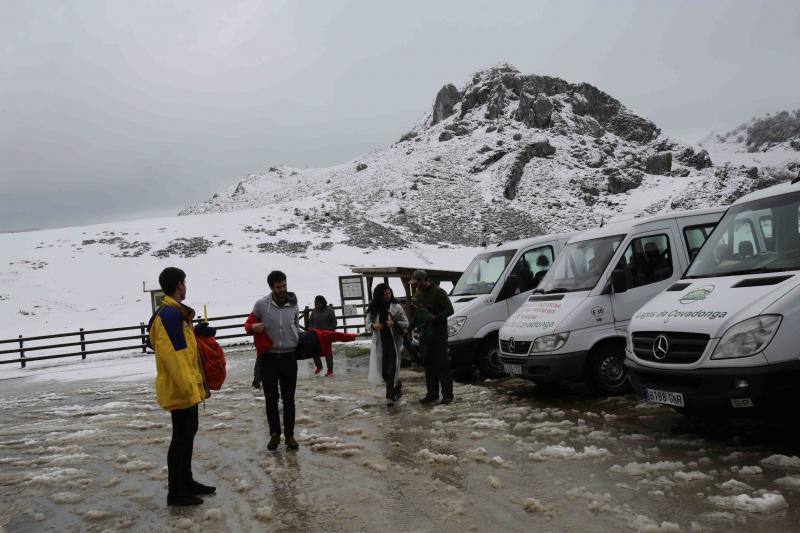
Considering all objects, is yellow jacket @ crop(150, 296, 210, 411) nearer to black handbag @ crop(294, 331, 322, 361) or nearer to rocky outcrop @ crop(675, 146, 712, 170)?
black handbag @ crop(294, 331, 322, 361)

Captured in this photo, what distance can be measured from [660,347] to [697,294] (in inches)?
26.2

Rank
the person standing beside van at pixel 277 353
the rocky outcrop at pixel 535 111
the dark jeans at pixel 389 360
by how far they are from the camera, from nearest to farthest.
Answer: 1. the person standing beside van at pixel 277 353
2. the dark jeans at pixel 389 360
3. the rocky outcrop at pixel 535 111

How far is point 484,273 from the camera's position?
1168 cm

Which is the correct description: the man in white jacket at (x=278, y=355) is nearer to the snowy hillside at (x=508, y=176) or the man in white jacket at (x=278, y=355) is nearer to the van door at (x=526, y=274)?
the van door at (x=526, y=274)

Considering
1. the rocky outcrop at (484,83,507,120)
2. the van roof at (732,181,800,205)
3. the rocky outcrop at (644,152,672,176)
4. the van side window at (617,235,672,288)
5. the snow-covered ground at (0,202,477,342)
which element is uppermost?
the rocky outcrop at (484,83,507,120)

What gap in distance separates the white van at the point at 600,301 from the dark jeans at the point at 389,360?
5.38ft

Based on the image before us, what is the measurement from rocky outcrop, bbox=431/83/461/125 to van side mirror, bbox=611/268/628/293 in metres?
130

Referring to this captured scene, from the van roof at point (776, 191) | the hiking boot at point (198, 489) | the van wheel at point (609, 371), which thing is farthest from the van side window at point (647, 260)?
the hiking boot at point (198, 489)

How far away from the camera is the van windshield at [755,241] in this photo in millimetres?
5844

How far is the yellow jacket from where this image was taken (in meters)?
5.09

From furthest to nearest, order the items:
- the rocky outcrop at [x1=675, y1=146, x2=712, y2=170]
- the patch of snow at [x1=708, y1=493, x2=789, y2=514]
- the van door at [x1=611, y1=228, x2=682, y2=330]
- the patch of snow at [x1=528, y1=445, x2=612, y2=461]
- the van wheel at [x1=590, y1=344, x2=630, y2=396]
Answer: the rocky outcrop at [x1=675, y1=146, x2=712, y2=170]
the van door at [x1=611, y1=228, x2=682, y2=330]
the van wheel at [x1=590, y1=344, x2=630, y2=396]
the patch of snow at [x1=528, y1=445, x2=612, y2=461]
the patch of snow at [x1=708, y1=493, x2=789, y2=514]

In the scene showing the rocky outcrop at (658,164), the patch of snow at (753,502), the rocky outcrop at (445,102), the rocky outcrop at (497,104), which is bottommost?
the patch of snow at (753,502)

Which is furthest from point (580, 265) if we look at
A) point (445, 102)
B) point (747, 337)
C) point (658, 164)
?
point (445, 102)

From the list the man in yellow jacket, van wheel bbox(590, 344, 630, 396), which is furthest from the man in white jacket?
van wheel bbox(590, 344, 630, 396)
